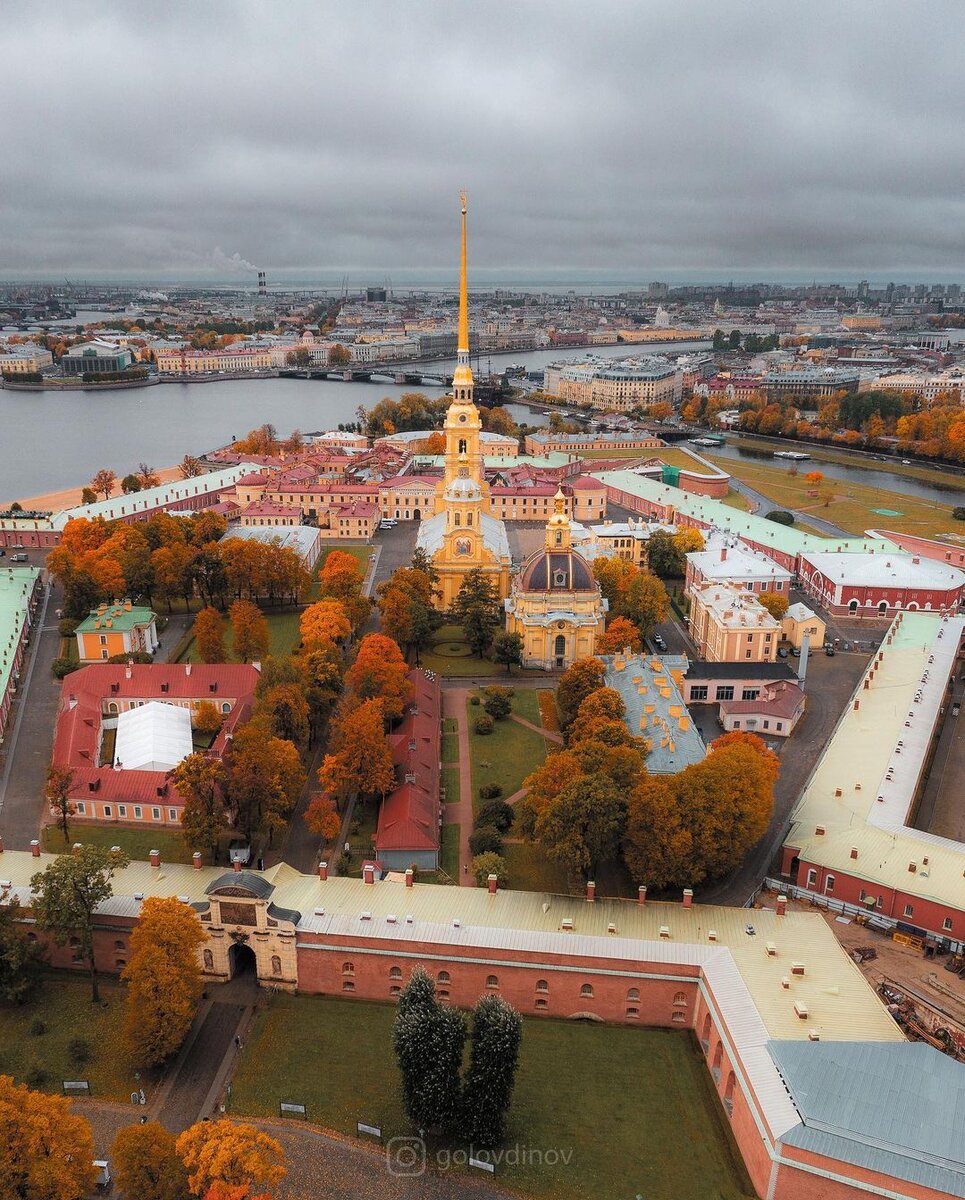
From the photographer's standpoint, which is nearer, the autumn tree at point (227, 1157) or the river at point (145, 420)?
the autumn tree at point (227, 1157)

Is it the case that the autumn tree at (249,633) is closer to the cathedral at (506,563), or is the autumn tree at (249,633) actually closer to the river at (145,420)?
the cathedral at (506,563)

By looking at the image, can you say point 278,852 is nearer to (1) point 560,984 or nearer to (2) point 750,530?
(1) point 560,984

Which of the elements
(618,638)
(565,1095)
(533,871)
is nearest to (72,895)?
(565,1095)

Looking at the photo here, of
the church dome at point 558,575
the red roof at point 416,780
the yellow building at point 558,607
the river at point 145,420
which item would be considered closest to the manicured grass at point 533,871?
the red roof at point 416,780

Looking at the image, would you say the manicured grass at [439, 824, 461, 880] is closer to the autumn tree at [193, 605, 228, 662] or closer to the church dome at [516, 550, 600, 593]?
the autumn tree at [193, 605, 228, 662]

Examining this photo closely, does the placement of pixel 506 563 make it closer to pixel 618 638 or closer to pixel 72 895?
→ pixel 618 638

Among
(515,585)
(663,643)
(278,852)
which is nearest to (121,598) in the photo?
(515,585)

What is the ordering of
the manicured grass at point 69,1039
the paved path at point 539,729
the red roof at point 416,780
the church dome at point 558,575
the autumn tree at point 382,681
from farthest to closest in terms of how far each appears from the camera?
the church dome at point 558,575 < the paved path at point 539,729 < the autumn tree at point 382,681 < the red roof at point 416,780 < the manicured grass at point 69,1039

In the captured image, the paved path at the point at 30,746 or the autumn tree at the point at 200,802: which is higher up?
the autumn tree at the point at 200,802
